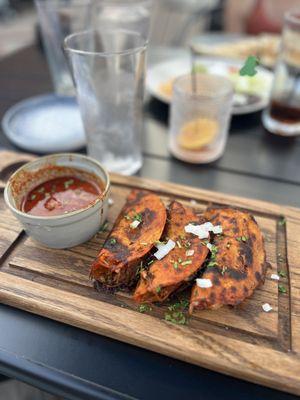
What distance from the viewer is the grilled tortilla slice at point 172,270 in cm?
96

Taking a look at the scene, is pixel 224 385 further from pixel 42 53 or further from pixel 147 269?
pixel 42 53

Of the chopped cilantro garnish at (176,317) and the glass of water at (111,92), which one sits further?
the glass of water at (111,92)

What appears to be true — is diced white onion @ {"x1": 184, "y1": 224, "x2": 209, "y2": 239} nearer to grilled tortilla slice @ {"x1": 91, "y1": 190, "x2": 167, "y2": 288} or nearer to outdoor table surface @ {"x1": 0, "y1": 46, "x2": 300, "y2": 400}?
grilled tortilla slice @ {"x1": 91, "y1": 190, "x2": 167, "y2": 288}

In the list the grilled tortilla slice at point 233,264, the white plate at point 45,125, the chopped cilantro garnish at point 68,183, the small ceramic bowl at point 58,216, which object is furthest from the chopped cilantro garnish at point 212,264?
the white plate at point 45,125

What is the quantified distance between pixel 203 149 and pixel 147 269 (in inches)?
31.1

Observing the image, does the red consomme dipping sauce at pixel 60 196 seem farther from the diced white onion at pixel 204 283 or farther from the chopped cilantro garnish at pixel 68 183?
the diced white onion at pixel 204 283

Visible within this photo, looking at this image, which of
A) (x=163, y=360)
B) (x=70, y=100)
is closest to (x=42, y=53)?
(x=70, y=100)

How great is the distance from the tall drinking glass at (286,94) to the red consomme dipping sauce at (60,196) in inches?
42.1

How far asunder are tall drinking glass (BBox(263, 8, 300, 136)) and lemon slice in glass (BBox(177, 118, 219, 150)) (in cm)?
42

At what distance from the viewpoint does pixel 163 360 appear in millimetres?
932

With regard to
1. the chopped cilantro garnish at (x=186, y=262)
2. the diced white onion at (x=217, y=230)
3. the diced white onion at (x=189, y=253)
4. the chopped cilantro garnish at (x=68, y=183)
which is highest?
the chopped cilantro garnish at (x=68, y=183)

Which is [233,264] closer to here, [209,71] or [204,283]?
[204,283]

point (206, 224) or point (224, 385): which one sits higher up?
point (206, 224)

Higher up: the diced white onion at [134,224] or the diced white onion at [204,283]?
the diced white onion at [134,224]
